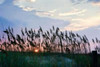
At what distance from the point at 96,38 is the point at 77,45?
1.05 m

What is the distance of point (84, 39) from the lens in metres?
10.4

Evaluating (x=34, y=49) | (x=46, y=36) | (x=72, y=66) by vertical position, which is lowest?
(x=72, y=66)

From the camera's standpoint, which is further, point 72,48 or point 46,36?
point 72,48

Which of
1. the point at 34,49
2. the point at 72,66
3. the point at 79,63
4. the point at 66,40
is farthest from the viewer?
the point at 66,40

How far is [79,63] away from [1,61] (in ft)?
11.0

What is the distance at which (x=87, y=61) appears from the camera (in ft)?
29.3

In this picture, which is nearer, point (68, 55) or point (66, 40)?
point (68, 55)

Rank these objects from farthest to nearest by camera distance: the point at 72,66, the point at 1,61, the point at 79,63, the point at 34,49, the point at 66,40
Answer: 1. the point at 66,40
2. the point at 34,49
3. the point at 79,63
4. the point at 72,66
5. the point at 1,61

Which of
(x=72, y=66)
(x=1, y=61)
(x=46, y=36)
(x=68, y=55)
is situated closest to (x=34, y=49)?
(x=46, y=36)

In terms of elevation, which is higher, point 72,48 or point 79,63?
point 72,48

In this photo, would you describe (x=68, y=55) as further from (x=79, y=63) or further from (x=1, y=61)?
(x=1, y=61)

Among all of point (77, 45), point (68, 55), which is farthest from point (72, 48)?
point (68, 55)

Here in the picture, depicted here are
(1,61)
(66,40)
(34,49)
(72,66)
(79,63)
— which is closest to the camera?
(1,61)

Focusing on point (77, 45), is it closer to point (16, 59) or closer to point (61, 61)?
point (61, 61)
